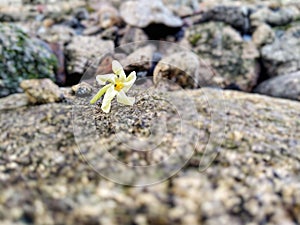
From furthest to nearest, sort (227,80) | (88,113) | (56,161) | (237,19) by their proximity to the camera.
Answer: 1. (237,19)
2. (227,80)
3. (88,113)
4. (56,161)

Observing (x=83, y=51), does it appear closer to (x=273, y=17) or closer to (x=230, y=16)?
(x=230, y=16)

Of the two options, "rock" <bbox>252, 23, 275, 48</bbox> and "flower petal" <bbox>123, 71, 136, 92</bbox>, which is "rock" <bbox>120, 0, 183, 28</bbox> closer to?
"rock" <bbox>252, 23, 275, 48</bbox>

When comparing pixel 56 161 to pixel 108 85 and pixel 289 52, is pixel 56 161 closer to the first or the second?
pixel 108 85

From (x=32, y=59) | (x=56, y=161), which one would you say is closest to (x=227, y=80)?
(x=32, y=59)

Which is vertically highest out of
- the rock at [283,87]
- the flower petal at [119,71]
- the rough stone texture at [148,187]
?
the flower petal at [119,71]

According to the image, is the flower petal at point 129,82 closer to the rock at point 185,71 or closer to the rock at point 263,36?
the rock at point 185,71

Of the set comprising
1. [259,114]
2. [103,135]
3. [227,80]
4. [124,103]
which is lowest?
[227,80]

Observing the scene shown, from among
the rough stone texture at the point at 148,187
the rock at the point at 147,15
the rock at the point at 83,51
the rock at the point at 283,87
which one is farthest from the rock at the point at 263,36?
the rough stone texture at the point at 148,187

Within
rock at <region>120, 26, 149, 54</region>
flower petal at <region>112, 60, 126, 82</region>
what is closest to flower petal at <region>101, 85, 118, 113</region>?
flower petal at <region>112, 60, 126, 82</region>
